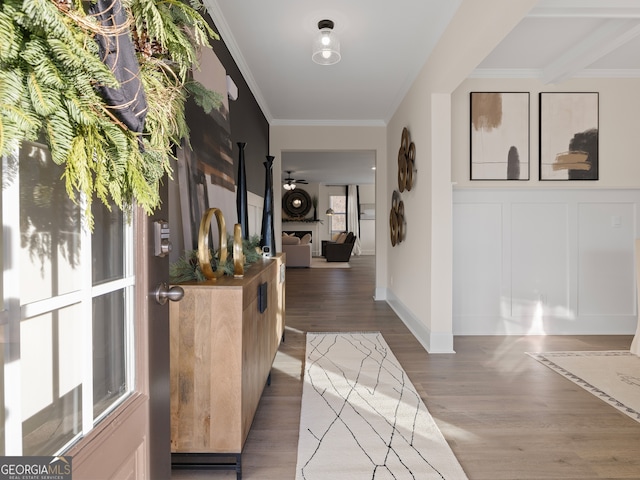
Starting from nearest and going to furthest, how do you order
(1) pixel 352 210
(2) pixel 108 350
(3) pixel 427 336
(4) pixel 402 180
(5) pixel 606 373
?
(2) pixel 108 350, (5) pixel 606 373, (3) pixel 427 336, (4) pixel 402 180, (1) pixel 352 210

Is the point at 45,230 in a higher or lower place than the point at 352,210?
lower

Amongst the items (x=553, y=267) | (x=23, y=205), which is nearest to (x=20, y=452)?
(x=23, y=205)

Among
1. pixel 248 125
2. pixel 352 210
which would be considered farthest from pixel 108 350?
pixel 352 210

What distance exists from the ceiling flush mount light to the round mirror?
10.1 meters

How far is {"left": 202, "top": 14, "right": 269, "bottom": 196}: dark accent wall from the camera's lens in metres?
2.90

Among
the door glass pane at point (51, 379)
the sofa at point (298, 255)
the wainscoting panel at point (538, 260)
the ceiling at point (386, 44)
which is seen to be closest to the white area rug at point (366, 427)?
the door glass pane at point (51, 379)

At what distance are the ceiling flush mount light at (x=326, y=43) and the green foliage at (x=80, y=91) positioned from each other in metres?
2.19

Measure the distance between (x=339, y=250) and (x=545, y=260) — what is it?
23.7 feet

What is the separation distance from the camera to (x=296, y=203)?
12.8m

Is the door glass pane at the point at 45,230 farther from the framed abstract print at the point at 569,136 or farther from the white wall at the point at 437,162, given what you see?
the framed abstract print at the point at 569,136

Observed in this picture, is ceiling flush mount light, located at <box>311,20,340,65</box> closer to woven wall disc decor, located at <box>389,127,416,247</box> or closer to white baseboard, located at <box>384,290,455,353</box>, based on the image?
woven wall disc decor, located at <box>389,127,416,247</box>

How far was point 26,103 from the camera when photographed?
0.44m

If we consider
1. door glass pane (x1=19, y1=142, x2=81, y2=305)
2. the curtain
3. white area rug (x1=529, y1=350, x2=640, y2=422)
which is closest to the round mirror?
the curtain

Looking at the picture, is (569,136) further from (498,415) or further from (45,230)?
(45,230)
